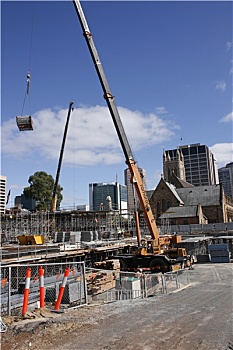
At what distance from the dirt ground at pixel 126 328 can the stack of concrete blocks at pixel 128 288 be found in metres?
3.98

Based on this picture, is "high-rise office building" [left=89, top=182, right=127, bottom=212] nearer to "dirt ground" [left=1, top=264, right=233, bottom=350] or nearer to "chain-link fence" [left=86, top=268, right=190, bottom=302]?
"chain-link fence" [left=86, top=268, right=190, bottom=302]

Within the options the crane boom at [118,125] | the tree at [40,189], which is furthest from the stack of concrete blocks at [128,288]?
the tree at [40,189]

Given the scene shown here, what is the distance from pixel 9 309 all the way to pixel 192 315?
15.7 ft

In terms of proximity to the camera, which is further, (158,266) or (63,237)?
(63,237)

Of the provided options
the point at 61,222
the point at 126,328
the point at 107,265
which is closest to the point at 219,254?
the point at 107,265

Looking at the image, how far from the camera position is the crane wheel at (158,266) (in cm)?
2122

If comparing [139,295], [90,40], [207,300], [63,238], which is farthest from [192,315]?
[63,238]

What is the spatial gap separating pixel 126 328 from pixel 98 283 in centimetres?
918

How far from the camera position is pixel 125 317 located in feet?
25.3

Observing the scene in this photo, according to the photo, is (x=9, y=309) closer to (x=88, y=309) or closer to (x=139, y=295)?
(x=88, y=309)

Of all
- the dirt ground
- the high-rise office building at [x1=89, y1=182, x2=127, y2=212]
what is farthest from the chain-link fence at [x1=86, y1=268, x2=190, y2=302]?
the high-rise office building at [x1=89, y1=182, x2=127, y2=212]

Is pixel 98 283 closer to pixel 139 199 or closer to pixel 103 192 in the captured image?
pixel 139 199

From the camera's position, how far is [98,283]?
51.5 ft

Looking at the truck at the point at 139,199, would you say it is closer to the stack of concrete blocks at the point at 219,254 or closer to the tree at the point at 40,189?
the stack of concrete blocks at the point at 219,254
